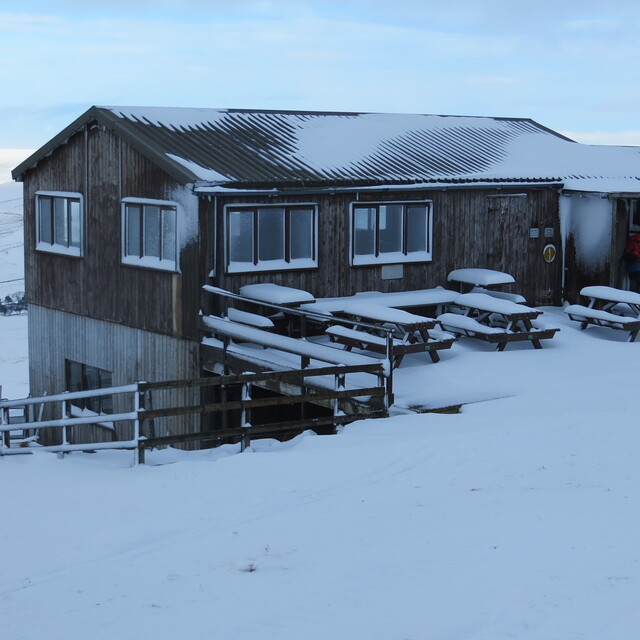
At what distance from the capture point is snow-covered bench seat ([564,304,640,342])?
62.5 feet

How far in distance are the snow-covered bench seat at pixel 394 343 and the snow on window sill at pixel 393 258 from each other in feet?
9.33

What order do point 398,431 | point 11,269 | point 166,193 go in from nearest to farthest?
point 398,431 → point 166,193 → point 11,269

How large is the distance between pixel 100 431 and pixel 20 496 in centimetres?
992

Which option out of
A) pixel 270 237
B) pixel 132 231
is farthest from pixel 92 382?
pixel 270 237

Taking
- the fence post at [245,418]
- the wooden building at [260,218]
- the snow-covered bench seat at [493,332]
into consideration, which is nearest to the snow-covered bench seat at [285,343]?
the wooden building at [260,218]

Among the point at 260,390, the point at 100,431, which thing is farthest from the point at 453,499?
the point at 100,431

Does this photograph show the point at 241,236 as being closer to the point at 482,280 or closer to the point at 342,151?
the point at 342,151

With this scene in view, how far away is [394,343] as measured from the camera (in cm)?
1648

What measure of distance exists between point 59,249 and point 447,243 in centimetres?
835

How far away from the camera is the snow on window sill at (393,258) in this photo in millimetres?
19953

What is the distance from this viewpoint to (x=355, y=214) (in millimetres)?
19859

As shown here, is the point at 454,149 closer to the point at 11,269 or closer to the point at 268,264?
the point at 268,264

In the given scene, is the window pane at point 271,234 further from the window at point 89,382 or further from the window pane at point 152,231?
the window at point 89,382

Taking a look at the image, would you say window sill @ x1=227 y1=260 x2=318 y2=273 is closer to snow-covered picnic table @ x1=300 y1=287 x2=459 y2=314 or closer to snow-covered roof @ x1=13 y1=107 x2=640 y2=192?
snow-covered picnic table @ x1=300 y1=287 x2=459 y2=314
